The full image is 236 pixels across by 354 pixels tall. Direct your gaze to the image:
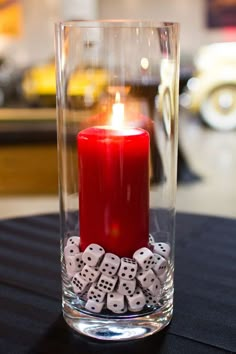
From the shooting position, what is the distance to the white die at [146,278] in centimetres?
56

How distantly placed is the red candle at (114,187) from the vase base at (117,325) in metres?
0.06

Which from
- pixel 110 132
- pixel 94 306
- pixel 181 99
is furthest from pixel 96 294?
pixel 181 99

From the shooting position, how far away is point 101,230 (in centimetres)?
58

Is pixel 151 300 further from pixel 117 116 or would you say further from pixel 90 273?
pixel 117 116

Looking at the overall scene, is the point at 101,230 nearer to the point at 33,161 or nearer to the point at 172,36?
the point at 172,36

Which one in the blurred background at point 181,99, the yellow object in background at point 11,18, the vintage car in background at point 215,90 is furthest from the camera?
the yellow object in background at point 11,18

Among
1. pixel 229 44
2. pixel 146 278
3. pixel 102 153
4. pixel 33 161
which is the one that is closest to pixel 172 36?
pixel 102 153

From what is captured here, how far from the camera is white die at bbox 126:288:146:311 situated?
22.0 inches

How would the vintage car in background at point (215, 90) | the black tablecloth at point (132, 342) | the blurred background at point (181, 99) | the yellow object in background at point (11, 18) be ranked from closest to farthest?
the black tablecloth at point (132, 342) < the blurred background at point (181, 99) < the vintage car in background at point (215, 90) < the yellow object in background at point (11, 18)

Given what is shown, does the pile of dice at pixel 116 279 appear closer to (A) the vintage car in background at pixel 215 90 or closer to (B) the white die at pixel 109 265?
(B) the white die at pixel 109 265

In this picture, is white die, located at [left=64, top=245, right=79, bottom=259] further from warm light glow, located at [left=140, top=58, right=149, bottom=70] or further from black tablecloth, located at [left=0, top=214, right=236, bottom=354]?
warm light glow, located at [left=140, top=58, right=149, bottom=70]

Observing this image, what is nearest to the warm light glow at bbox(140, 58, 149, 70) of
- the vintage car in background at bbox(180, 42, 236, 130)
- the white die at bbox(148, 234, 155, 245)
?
the white die at bbox(148, 234, 155, 245)

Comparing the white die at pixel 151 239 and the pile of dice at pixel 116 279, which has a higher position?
the white die at pixel 151 239

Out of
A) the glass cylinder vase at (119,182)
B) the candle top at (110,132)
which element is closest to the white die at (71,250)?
the glass cylinder vase at (119,182)
